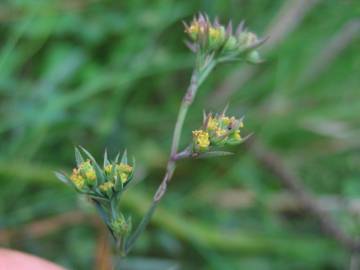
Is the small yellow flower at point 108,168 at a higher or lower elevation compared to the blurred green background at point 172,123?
lower

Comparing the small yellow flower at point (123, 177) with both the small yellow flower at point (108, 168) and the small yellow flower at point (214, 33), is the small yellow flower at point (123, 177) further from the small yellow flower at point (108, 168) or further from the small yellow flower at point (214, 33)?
the small yellow flower at point (214, 33)

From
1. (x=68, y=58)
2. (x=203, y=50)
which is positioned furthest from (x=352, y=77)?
(x=203, y=50)

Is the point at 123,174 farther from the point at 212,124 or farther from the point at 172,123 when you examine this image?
the point at 172,123

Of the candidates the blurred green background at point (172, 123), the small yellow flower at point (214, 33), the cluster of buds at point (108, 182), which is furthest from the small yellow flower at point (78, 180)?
the blurred green background at point (172, 123)

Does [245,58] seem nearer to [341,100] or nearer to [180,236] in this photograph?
[180,236]

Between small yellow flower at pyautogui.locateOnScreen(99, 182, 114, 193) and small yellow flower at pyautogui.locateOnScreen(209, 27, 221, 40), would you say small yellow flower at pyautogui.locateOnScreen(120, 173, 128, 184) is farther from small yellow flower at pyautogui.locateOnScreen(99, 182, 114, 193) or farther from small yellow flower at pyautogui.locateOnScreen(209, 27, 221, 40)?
small yellow flower at pyautogui.locateOnScreen(209, 27, 221, 40)

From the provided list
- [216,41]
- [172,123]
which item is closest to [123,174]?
[216,41]

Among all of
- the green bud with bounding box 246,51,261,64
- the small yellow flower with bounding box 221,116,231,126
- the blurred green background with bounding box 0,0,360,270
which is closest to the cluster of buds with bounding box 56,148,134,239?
the small yellow flower with bounding box 221,116,231,126
